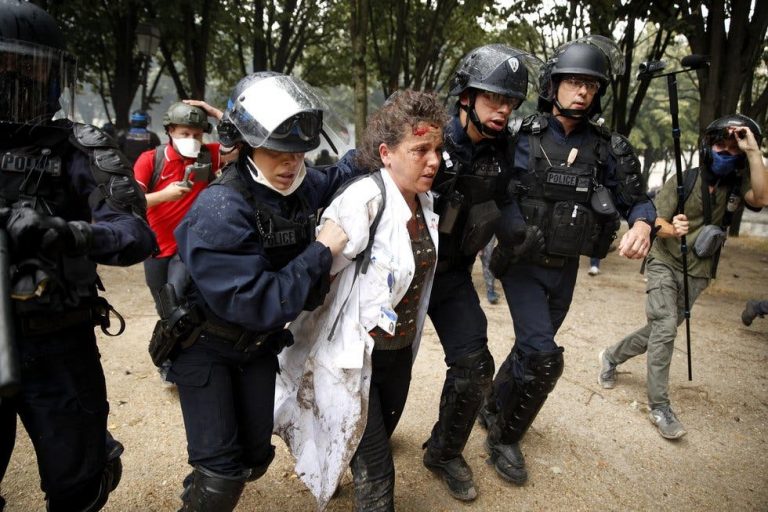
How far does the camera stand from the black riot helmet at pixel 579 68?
3299mm

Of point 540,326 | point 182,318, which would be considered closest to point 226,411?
point 182,318

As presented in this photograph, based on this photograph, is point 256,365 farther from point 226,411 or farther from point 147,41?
point 147,41

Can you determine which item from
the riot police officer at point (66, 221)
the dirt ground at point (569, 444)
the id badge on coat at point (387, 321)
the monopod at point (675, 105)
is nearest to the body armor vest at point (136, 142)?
the dirt ground at point (569, 444)

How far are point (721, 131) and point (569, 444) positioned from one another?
2.49 m

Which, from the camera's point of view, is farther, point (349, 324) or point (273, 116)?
point (349, 324)

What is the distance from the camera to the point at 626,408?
4359 millimetres

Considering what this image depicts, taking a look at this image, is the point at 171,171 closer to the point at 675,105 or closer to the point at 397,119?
the point at 397,119

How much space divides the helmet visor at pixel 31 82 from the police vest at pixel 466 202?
1.70m

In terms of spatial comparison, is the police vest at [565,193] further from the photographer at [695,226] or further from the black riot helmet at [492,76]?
the photographer at [695,226]

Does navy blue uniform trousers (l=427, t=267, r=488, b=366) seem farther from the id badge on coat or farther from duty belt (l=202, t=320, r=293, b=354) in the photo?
duty belt (l=202, t=320, r=293, b=354)

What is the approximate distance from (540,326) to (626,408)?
167cm

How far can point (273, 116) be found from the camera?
2146 millimetres

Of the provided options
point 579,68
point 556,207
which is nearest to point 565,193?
point 556,207

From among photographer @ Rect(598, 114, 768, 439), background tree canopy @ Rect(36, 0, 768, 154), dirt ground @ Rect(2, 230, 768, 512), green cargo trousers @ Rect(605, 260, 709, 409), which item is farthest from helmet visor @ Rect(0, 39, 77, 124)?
background tree canopy @ Rect(36, 0, 768, 154)
